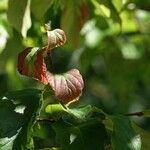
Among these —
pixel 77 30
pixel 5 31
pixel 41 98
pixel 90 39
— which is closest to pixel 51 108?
pixel 41 98

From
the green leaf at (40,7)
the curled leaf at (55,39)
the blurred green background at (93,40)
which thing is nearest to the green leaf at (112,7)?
the blurred green background at (93,40)

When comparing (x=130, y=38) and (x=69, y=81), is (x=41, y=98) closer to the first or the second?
(x=69, y=81)

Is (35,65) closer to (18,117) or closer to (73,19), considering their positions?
(18,117)

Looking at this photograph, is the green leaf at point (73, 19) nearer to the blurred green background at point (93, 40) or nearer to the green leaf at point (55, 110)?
the blurred green background at point (93, 40)

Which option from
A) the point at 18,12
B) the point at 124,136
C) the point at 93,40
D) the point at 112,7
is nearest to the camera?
the point at 124,136

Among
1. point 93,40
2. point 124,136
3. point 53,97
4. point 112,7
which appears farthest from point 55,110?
point 93,40

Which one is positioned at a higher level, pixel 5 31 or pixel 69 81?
pixel 69 81
